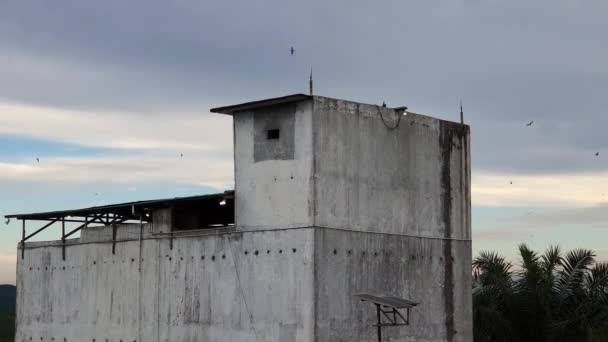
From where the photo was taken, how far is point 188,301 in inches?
1077

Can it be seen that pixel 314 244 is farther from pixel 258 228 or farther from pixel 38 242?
pixel 38 242

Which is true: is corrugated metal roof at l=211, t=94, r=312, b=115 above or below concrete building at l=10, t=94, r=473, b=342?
above

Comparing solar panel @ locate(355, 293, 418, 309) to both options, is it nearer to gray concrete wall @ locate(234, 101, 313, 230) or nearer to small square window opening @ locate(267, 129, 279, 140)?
gray concrete wall @ locate(234, 101, 313, 230)

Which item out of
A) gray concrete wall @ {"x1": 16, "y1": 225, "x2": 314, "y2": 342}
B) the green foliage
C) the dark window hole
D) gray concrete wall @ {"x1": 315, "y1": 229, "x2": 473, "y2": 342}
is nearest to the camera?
gray concrete wall @ {"x1": 315, "y1": 229, "x2": 473, "y2": 342}

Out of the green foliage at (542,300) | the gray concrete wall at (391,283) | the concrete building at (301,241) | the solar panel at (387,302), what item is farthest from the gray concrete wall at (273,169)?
the green foliage at (542,300)

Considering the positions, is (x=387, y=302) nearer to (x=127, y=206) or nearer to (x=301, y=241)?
(x=301, y=241)

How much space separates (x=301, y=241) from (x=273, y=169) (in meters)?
2.33

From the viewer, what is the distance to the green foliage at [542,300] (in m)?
33.5

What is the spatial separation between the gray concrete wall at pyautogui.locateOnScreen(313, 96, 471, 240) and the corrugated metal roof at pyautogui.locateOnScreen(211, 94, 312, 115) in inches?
20.4

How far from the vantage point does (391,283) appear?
2630 centimetres

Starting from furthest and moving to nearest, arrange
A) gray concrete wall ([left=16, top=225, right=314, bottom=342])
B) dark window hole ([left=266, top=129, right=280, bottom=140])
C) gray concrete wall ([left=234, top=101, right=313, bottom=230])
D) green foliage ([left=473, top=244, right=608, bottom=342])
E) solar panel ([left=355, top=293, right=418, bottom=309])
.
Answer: green foliage ([left=473, top=244, right=608, bottom=342]) → dark window hole ([left=266, top=129, right=280, bottom=140]) → gray concrete wall ([left=234, top=101, right=313, bottom=230]) → gray concrete wall ([left=16, top=225, right=314, bottom=342]) → solar panel ([left=355, top=293, right=418, bottom=309])

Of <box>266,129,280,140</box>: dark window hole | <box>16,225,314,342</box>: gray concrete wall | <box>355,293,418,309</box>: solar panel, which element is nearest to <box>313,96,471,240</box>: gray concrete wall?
<box>266,129,280,140</box>: dark window hole

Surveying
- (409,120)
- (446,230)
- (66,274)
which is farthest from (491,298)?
(66,274)

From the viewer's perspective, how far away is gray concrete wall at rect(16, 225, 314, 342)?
2466cm
